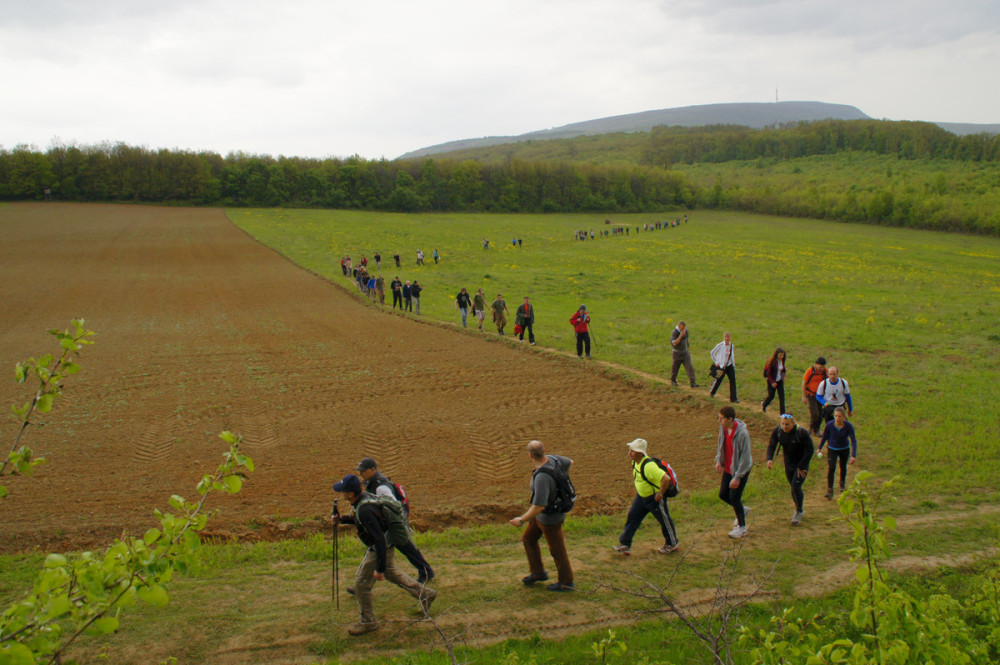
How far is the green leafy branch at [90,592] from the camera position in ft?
7.67

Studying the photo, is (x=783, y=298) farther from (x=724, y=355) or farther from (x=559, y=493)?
(x=559, y=493)

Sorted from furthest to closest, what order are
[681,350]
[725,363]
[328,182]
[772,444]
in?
[328,182] → [681,350] → [725,363] → [772,444]

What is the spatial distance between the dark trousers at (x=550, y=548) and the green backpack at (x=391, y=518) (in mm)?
1430

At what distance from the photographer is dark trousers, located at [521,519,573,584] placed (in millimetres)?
6664

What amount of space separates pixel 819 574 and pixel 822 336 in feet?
56.4

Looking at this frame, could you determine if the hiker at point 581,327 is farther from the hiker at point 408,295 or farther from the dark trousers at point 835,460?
the hiker at point 408,295

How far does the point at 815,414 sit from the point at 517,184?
88652 mm

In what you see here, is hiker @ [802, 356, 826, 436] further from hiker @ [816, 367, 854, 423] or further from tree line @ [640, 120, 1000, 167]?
tree line @ [640, 120, 1000, 167]

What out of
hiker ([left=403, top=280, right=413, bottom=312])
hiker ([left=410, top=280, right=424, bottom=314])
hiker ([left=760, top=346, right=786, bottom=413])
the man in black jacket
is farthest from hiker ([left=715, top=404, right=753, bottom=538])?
hiker ([left=403, top=280, right=413, bottom=312])

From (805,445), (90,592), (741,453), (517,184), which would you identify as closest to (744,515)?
(741,453)

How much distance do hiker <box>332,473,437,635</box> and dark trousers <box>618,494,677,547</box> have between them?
9.23 feet

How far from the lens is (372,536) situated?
6.09m

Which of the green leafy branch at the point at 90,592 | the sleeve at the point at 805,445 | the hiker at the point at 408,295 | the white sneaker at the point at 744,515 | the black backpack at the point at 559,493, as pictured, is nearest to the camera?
the green leafy branch at the point at 90,592

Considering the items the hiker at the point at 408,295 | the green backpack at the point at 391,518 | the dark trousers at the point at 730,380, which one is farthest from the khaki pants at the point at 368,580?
the hiker at the point at 408,295
